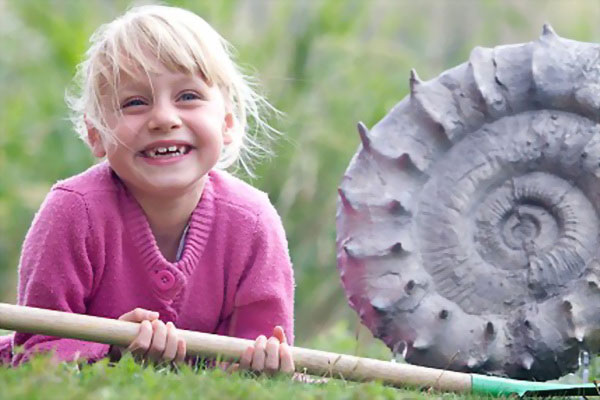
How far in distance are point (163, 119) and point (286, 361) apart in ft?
2.88

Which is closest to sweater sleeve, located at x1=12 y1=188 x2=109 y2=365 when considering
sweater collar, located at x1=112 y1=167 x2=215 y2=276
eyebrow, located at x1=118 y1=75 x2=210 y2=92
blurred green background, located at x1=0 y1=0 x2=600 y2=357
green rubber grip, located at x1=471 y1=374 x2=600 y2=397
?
sweater collar, located at x1=112 y1=167 x2=215 y2=276

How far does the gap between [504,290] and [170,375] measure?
153 centimetres

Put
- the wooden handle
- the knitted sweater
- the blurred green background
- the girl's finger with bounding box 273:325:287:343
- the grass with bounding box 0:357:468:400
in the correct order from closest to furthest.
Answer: the grass with bounding box 0:357:468:400
the wooden handle
the girl's finger with bounding box 273:325:287:343
the knitted sweater
the blurred green background

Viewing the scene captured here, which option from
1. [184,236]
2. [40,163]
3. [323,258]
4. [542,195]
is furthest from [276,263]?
[40,163]

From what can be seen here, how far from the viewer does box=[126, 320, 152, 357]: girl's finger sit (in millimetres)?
3396

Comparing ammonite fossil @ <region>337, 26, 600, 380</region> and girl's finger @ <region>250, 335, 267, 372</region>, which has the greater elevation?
ammonite fossil @ <region>337, 26, 600, 380</region>

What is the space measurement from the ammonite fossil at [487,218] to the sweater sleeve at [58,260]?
0.98 metres

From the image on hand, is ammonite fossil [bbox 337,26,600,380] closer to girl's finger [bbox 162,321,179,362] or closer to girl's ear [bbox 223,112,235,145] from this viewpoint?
girl's ear [bbox 223,112,235,145]

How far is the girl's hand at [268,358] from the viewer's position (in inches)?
138

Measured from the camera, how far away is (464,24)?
454 inches

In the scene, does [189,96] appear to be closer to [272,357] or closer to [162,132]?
[162,132]

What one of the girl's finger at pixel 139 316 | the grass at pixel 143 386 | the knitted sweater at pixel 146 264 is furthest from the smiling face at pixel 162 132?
the grass at pixel 143 386

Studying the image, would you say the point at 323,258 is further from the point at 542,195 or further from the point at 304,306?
the point at 542,195

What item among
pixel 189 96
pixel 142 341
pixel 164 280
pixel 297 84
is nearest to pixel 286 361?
pixel 142 341
